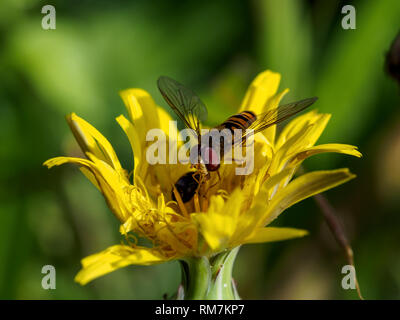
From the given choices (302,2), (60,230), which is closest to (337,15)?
(302,2)

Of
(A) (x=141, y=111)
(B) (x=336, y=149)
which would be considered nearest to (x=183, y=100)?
(A) (x=141, y=111)

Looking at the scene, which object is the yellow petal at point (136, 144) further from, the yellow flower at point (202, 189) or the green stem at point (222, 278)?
the green stem at point (222, 278)

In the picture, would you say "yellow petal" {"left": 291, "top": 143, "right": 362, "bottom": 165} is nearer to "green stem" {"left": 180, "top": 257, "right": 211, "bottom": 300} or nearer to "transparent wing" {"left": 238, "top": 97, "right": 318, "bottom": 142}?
"transparent wing" {"left": 238, "top": 97, "right": 318, "bottom": 142}

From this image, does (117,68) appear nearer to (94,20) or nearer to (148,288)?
(94,20)

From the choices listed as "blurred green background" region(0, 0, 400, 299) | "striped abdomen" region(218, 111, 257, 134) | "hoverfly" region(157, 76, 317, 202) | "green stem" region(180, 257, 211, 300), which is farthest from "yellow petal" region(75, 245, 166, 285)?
"blurred green background" region(0, 0, 400, 299)

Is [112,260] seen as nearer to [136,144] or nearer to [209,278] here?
[209,278]

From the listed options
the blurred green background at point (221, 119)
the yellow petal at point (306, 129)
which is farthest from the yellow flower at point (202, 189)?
the blurred green background at point (221, 119)
